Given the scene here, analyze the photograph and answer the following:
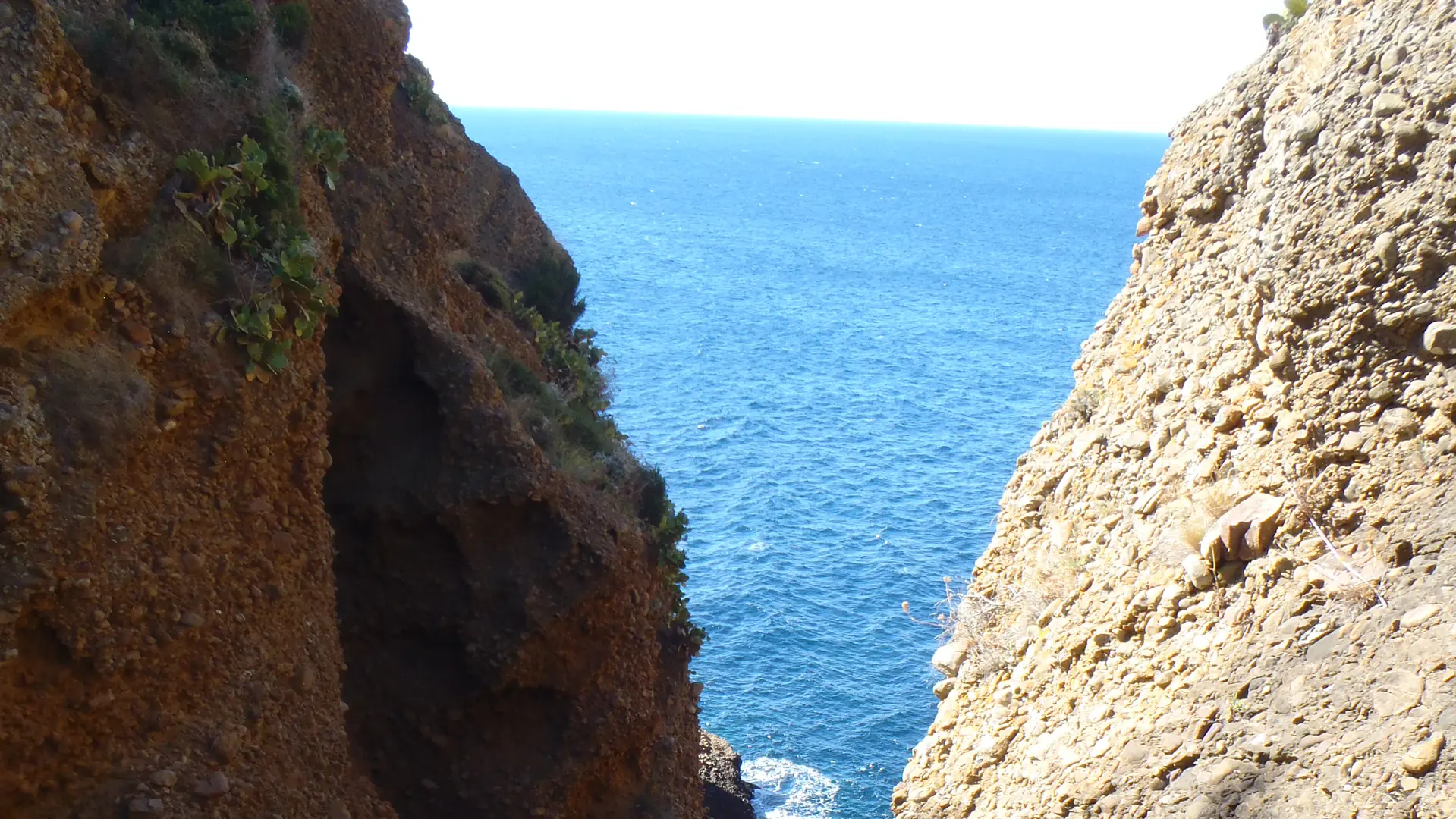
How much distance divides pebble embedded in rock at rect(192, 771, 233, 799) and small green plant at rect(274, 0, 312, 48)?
8787 mm

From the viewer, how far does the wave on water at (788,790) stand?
1216 inches

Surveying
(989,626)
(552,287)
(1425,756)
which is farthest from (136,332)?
(989,626)

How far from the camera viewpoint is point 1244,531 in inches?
546

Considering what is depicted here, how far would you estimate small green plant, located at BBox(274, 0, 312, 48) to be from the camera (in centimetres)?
1408

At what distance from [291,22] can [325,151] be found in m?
1.93

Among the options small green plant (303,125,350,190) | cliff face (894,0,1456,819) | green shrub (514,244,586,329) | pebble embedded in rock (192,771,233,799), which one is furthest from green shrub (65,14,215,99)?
cliff face (894,0,1456,819)

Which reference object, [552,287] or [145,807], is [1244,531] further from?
[145,807]

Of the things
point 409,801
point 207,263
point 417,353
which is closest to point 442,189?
point 417,353

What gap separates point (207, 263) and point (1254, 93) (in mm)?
15683

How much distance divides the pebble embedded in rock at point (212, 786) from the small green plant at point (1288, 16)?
62.2ft

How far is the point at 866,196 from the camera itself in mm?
178625

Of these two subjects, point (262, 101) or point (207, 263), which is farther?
point (262, 101)

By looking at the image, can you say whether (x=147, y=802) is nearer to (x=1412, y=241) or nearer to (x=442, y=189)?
(x=442, y=189)

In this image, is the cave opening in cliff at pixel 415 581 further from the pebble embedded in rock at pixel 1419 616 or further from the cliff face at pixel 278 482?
the pebble embedded in rock at pixel 1419 616
